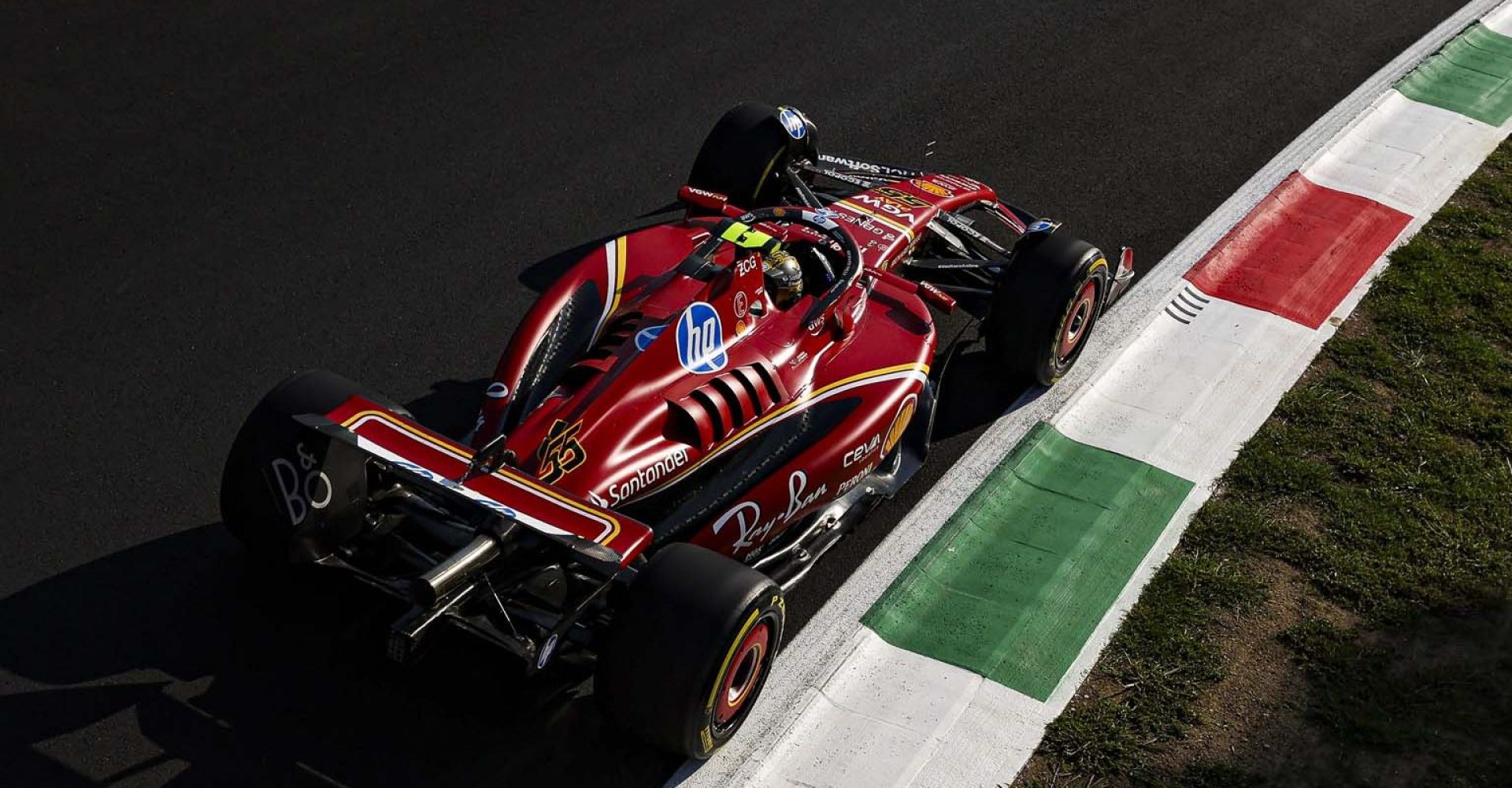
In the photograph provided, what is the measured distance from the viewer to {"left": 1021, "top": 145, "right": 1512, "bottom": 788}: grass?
5711 millimetres

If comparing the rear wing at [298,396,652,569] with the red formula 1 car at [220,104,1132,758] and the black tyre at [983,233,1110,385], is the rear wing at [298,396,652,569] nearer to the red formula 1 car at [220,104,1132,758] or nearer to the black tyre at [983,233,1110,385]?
the red formula 1 car at [220,104,1132,758]

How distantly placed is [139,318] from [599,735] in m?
4.02

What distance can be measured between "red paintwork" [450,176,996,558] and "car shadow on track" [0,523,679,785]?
0.91m

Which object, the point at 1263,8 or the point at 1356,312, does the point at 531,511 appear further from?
the point at 1263,8

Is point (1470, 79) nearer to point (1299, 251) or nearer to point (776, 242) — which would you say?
point (1299, 251)

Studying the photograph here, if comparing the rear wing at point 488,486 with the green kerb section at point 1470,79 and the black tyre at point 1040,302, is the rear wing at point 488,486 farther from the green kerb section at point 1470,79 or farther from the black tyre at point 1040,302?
the green kerb section at point 1470,79

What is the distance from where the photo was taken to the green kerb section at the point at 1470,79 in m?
11.0

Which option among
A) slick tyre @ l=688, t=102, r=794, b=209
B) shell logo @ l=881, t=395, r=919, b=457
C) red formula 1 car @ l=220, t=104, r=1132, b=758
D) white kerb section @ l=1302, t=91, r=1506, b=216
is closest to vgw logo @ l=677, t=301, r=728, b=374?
red formula 1 car @ l=220, t=104, r=1132, b=758

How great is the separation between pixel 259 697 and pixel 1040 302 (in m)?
4.23

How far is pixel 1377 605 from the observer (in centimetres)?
642

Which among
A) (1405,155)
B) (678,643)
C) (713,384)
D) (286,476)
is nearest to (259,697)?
(286,476)

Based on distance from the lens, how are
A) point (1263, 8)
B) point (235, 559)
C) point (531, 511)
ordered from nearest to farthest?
point (531, 511)
point (235, 559)
point (1263, 8)

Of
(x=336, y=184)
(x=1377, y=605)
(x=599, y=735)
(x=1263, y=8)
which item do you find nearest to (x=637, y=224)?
(x=336, y=184)

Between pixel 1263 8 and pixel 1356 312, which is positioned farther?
pixel 1263 8
